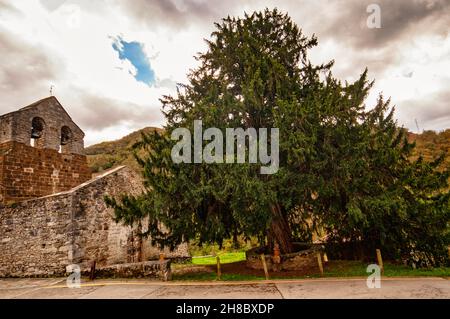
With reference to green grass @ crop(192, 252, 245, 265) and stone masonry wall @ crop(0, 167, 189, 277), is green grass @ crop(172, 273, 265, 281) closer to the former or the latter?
stone masonry wall @ crop(0, 167, 189, 277)

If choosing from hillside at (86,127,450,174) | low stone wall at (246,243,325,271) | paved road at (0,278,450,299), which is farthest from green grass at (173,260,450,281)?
hillside at (86,127,450,174)

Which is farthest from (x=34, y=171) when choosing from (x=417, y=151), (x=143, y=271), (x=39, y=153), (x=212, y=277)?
(x=417, y=151)

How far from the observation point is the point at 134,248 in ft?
Answer: 47.7

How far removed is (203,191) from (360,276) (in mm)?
6148

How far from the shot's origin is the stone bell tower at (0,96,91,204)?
484 inches

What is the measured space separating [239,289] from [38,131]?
1244 cm

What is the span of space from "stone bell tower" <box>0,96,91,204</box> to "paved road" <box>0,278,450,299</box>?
4.69 meters

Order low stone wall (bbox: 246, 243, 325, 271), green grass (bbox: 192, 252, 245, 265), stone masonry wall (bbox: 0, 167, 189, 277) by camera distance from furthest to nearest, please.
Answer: green grass (bbox: 192, 252, 245, 265) → stone masonry wall (bbox: 0, 167, 189, 277) → low stone wall (bbox: 246, 243, 325, 271)

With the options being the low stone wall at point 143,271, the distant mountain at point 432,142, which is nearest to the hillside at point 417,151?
the distant mountain at point 432,142

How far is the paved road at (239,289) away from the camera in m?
7.16

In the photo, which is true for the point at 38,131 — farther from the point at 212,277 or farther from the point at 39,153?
the point at 212,277
